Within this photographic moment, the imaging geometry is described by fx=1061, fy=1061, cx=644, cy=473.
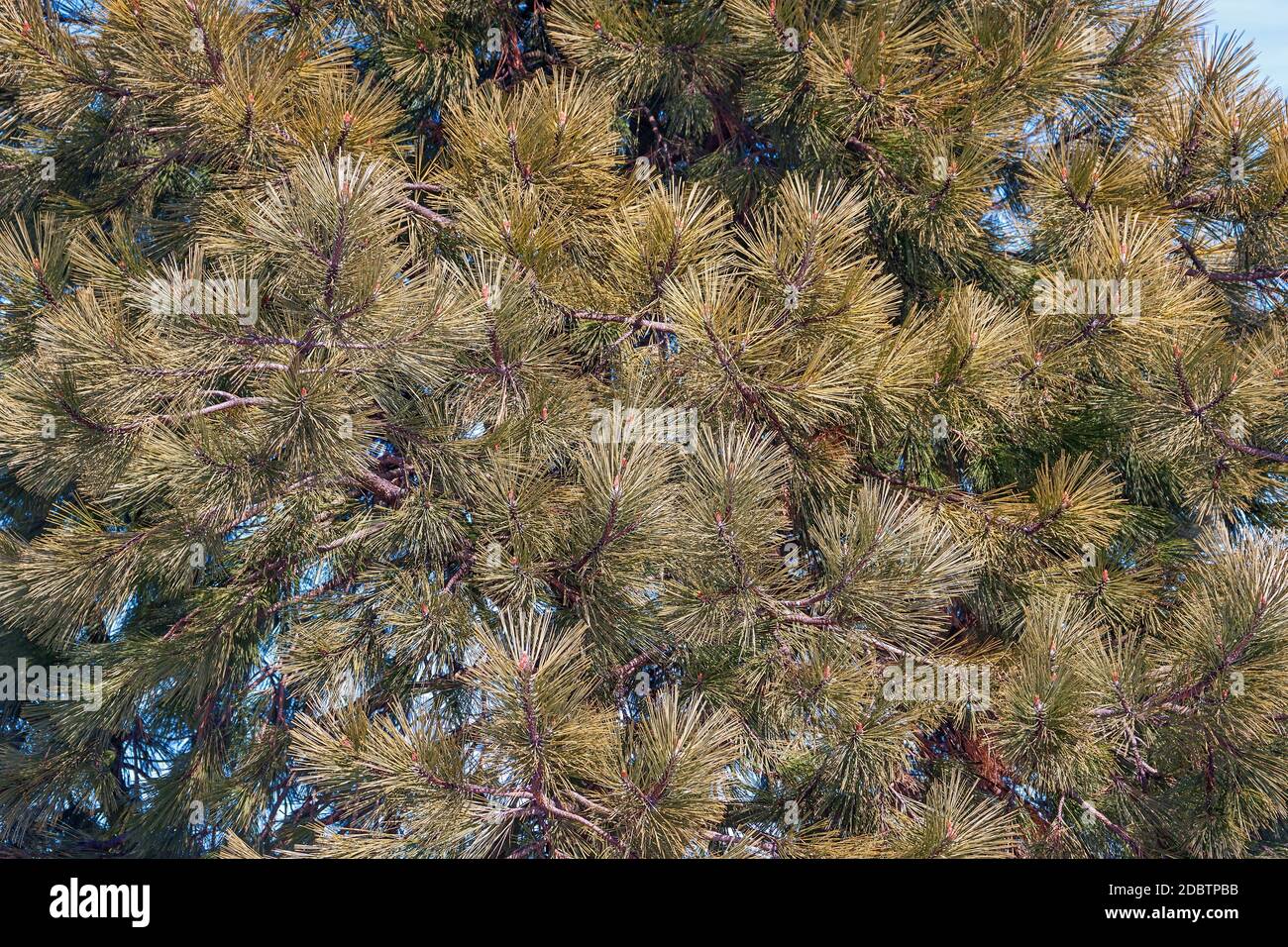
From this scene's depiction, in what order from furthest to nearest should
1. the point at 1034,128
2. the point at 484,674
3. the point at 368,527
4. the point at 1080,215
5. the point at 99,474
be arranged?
the point at 1034,128 → the point at 1080,215 → the point at 368,527 → the point at 99,474 → the point at 484,674

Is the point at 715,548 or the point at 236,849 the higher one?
the point at 715,548

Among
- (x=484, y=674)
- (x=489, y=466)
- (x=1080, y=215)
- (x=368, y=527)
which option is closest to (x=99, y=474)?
(x=368, y=527)

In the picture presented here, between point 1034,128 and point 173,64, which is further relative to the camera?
point 1034,128

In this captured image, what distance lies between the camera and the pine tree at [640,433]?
2.45m

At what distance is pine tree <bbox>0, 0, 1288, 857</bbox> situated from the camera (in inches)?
96.5

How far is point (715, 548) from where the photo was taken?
2.44 m

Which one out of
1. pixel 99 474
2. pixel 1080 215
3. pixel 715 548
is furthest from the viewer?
pixel 1080 215

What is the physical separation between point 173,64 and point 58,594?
1454 millimetres

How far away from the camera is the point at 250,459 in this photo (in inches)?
100

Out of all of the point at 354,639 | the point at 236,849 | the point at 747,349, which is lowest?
the point at 236,849

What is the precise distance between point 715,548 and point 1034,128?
2.15 m

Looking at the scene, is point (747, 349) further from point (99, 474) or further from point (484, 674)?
point (99, 474)

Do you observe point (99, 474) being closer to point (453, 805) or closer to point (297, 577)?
point (297, 577)

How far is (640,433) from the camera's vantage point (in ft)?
8.45
